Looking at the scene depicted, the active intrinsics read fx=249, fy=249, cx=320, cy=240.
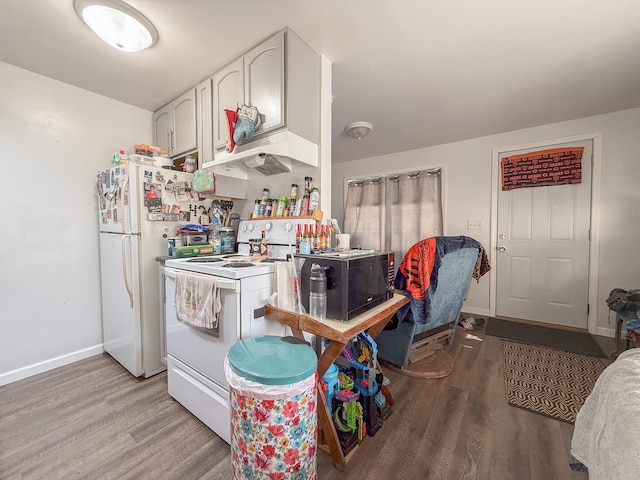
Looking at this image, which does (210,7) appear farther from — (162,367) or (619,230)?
(619,230)

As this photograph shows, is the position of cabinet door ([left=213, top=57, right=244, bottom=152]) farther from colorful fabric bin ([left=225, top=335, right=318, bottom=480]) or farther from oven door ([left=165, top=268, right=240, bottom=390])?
colorful fabric bin ([left=225, top=335, right=318, bottom=480])

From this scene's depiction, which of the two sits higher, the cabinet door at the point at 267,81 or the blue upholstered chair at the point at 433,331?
the cabinet door at the point at 267,81

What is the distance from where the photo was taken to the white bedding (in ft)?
1.87

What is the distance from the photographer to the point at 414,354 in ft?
6.88

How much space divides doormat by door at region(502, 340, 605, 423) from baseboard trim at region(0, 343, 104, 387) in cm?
336

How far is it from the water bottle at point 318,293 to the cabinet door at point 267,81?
37.6 inches

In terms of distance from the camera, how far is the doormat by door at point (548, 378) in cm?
160

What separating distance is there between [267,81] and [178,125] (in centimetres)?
122

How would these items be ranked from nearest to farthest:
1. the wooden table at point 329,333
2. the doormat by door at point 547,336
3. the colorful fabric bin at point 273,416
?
the colorful fabric bin at point 273,416
the wooden table at point 329,333
the doormat by door at point 547,336

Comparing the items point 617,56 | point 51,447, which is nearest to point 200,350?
point 51,447

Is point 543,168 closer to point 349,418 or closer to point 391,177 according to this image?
point 391,177

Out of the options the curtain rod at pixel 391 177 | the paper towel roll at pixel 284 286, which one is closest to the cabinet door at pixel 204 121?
the paper towel roll at pixel 284 286

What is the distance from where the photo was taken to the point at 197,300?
1.33 meters

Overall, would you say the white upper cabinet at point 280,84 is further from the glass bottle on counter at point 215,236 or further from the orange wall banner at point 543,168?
the orange wall banner at point 543,168
